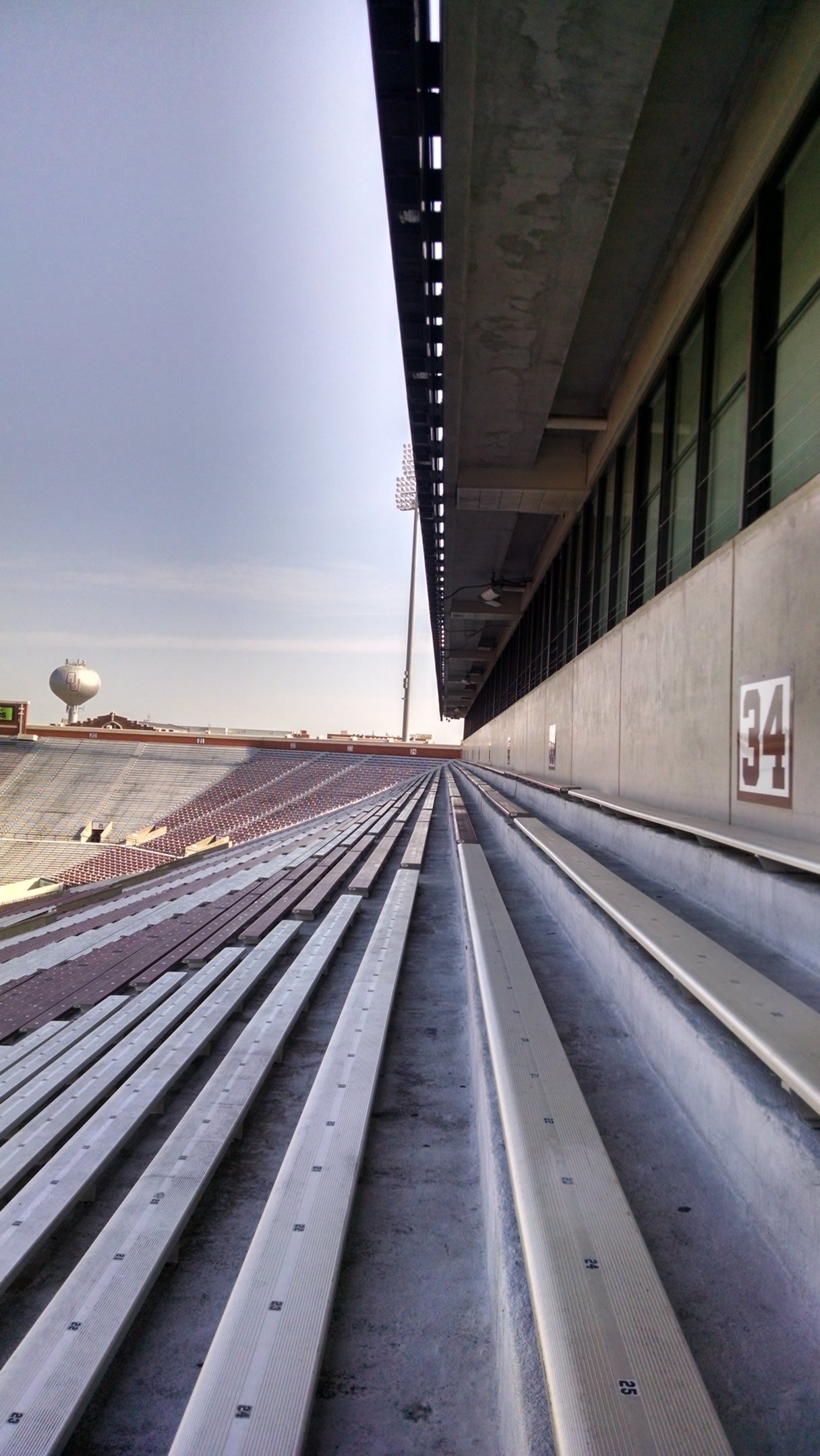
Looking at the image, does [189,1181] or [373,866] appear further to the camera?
[373,866]

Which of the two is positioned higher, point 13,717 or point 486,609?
point 486,609

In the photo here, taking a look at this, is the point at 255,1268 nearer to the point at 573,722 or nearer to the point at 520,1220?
the point at 520,1220

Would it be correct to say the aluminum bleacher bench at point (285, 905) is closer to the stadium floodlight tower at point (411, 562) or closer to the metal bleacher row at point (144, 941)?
the metal bleacher row at point (144, 941)

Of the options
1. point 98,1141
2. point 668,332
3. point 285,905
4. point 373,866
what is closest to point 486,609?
point 668,332

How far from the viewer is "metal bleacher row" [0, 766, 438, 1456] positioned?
47.9 inches

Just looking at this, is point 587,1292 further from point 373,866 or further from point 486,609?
point 486,609

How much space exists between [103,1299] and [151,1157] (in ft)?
1.96

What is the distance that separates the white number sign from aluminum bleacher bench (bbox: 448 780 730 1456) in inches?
79.7

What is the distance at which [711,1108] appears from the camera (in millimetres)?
1815

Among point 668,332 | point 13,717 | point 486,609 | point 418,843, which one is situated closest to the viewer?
point 668,332

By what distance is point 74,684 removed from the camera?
197ft

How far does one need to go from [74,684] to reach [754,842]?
2538 inches

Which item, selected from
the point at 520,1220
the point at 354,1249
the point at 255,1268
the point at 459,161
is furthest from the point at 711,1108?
the point at 459,161

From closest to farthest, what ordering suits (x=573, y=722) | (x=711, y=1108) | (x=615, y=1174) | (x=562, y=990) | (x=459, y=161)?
(x=615, y=1174), (x=711, y=1108), (x=562, y=990), (x=459, y=161), (x=573, y=722)
